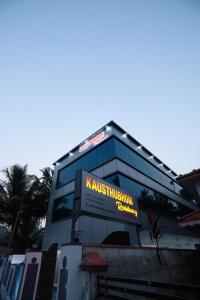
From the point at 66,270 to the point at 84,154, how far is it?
13693 millimetres

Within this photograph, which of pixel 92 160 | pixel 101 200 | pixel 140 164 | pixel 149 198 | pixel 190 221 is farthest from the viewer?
pixel 140 164

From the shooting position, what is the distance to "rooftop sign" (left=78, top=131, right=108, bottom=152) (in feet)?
53.6

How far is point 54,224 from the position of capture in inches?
630

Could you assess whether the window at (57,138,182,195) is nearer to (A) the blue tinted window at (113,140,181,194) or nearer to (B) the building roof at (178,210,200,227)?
(A) the blue tinted window at (113,140,181,194)

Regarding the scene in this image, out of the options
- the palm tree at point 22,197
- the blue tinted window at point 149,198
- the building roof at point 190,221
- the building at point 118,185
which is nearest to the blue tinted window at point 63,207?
the building at point 118,185

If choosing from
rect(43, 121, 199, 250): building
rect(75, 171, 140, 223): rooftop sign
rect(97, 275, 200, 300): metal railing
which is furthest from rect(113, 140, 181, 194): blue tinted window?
rect(97, 275, 200, 300): metal railing

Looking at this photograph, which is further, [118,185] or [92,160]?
[92,160]

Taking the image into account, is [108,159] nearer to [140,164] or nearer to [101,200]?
[140,164]

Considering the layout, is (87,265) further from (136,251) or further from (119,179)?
(119,179)

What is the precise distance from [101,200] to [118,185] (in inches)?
185

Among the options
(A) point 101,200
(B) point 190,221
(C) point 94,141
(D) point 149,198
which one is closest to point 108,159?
(C) point 94,141

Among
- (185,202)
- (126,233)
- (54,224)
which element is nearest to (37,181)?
(54,224)

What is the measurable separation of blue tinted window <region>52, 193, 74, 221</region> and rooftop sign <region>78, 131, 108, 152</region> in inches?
206

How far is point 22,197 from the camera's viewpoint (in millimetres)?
19594
